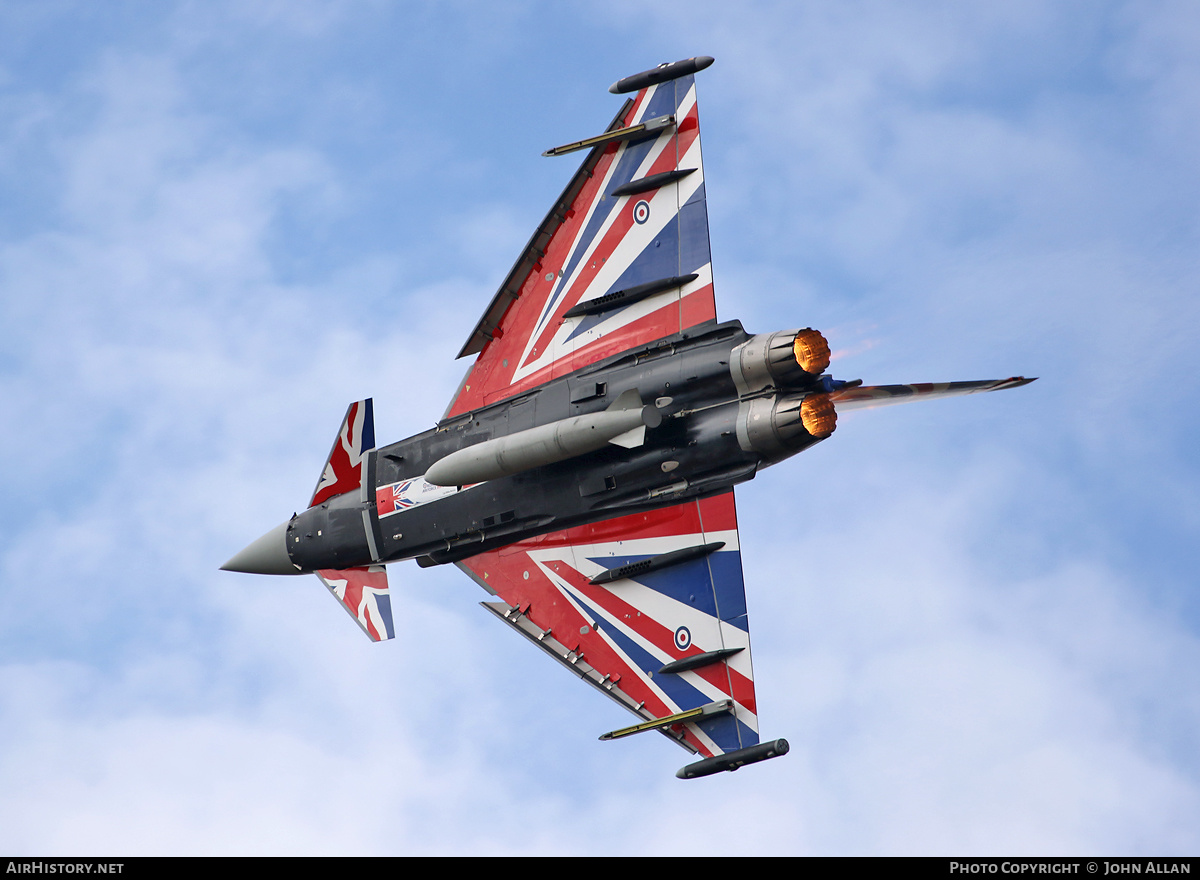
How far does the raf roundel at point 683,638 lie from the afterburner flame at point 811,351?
15.8 ft

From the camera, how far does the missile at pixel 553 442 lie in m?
22.4

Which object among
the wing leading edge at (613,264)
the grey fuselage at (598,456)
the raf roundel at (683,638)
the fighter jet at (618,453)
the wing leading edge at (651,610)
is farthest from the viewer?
the wing leading edge at (613,264)

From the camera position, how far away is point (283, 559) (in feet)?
89.2

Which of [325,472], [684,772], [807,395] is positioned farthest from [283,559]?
[807,395]

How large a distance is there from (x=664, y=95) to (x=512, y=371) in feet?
18.1

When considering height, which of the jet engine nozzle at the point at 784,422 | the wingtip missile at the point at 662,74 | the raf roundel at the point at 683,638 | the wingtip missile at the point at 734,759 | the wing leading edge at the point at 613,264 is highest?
the wingtip missile at the point at 662,74

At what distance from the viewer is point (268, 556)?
2739 cm

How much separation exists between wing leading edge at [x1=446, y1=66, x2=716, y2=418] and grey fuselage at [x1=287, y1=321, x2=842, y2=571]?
0.60 meters

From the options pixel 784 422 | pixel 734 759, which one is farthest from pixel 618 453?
pixel 734 759

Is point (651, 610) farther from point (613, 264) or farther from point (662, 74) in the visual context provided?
point (662, 74)

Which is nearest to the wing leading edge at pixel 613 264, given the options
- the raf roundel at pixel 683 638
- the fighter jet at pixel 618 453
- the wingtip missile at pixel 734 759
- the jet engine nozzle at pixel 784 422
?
the fighter jet at pixel 618 453

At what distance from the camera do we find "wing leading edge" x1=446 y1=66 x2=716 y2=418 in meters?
23.9

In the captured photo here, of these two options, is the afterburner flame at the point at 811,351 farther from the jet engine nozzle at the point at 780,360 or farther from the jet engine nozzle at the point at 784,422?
the jet engine nozzle at the point at 784,422

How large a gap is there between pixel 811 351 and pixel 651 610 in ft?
17.1
